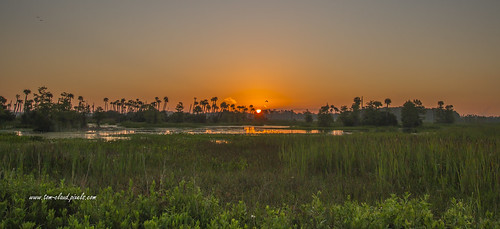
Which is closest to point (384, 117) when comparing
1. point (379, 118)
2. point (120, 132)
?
point (379, 118)

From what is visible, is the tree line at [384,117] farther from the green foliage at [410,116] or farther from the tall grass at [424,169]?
the tall grass at [424,169]

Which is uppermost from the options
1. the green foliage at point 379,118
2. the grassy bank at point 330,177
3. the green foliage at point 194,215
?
the green foliage at point 379,118

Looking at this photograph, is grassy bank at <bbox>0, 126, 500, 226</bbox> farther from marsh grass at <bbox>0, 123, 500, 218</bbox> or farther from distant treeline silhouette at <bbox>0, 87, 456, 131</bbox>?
distant treeline silhouette at <bbox>0, 87, 456, 131</bbox>

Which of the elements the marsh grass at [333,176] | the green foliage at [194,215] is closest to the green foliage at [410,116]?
the marsh grass at [333,176]

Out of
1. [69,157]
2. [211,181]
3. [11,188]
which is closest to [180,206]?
[11,188]

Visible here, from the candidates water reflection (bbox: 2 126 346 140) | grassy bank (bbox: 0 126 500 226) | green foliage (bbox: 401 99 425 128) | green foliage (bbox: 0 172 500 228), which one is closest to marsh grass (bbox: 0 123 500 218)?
grassy bank (bbox: 0 126 500 226)

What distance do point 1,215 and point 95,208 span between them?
1.19 meters

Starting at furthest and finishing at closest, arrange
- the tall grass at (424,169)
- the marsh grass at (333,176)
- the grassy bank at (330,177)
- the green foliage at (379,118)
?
the green foliage at (379,118) < the tall grass at (424,169) < the marsh grass at (333,176) < the grassy bank at (330,177)

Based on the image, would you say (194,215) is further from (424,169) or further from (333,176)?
(424,169)

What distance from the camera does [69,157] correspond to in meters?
11.9

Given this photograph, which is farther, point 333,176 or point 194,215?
point 333,176

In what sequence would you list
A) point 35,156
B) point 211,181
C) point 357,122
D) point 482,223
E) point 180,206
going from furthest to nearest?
point 357,122 → point 35,156 → point 211,181 → point 180,206 → point 482,223

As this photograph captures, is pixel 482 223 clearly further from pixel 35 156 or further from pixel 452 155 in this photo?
pixel 35 156

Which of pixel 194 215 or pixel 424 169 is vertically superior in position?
pixel 194 215
